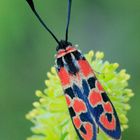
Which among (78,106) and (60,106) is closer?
(78,106)

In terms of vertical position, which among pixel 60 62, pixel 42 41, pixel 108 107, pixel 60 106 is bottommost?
pixel 108 107

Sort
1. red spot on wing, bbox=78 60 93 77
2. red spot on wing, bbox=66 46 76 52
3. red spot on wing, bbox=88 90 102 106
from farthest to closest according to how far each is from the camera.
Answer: red spot on wing, bbox=66 46 76 52 → red spot on wing, bbox=78 60 93 77 → red spot on wing, bbox=88 90 102 106

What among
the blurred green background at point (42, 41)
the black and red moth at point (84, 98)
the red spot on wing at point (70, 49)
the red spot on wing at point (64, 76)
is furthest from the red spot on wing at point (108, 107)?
the blurred green background at point (42, 41)

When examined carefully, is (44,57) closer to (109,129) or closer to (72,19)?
(72,19)

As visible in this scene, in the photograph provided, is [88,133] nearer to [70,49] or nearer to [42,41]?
[70,49]

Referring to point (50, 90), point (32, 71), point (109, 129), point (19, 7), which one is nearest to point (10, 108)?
point (32, 71)

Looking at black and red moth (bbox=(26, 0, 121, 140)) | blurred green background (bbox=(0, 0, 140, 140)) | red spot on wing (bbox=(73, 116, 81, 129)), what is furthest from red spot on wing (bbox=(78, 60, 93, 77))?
blurred green background (bbox=(0, 0, 140, 140))

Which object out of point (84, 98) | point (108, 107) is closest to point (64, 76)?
point (84, 98)

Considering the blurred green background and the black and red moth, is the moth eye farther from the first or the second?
the blurred green background
